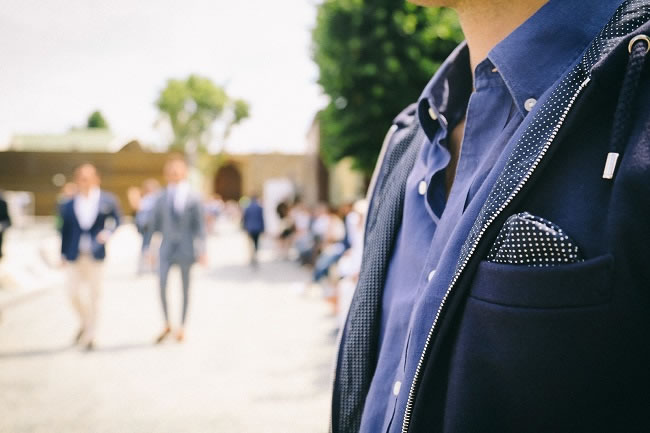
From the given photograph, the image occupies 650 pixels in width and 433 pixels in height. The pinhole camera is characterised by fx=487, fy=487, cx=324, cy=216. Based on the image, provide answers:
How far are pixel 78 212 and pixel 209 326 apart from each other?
2579mm

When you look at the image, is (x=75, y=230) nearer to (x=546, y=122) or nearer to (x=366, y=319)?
(x=366, y=319)

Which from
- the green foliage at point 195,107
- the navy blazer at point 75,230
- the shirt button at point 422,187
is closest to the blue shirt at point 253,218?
the navy blazer at point 75,230

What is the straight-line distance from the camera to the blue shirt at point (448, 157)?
0.98 meters

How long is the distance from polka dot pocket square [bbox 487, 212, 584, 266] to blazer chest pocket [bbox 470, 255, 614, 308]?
0.05 ft

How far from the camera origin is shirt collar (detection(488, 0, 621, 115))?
963 millimetres

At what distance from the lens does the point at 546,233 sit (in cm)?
81

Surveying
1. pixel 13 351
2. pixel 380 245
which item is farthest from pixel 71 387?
pixel 380 245

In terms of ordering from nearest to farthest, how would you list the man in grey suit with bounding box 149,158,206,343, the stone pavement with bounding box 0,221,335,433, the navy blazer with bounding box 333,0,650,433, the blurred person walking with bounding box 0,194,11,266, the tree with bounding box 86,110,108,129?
the navy blazer with bounding box 333,0,650,433 < the stone pavement with bounding box 0,221,335,433 < the man in grey suit with bounding box 149,158,206,343 < the blurred person walking with bounding box 0,194,11,266 < the tree with bounding box 86,110,108,129

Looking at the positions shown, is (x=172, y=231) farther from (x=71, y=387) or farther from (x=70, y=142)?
(x=70, y=142)

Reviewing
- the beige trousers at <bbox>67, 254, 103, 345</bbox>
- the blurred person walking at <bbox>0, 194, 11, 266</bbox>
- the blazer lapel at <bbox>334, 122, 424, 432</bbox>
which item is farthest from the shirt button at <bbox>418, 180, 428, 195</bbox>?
the blurred person walking at <bbox>0, 194, 11, 266</bbox>

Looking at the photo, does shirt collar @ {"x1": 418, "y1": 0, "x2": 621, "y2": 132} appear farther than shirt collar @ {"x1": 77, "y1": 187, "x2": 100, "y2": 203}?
No

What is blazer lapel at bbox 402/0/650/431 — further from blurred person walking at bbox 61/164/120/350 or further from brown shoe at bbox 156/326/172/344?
blurred person walking at bbox 61/164/120/350

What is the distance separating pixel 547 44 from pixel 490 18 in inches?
8.0

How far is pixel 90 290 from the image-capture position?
6637mm
